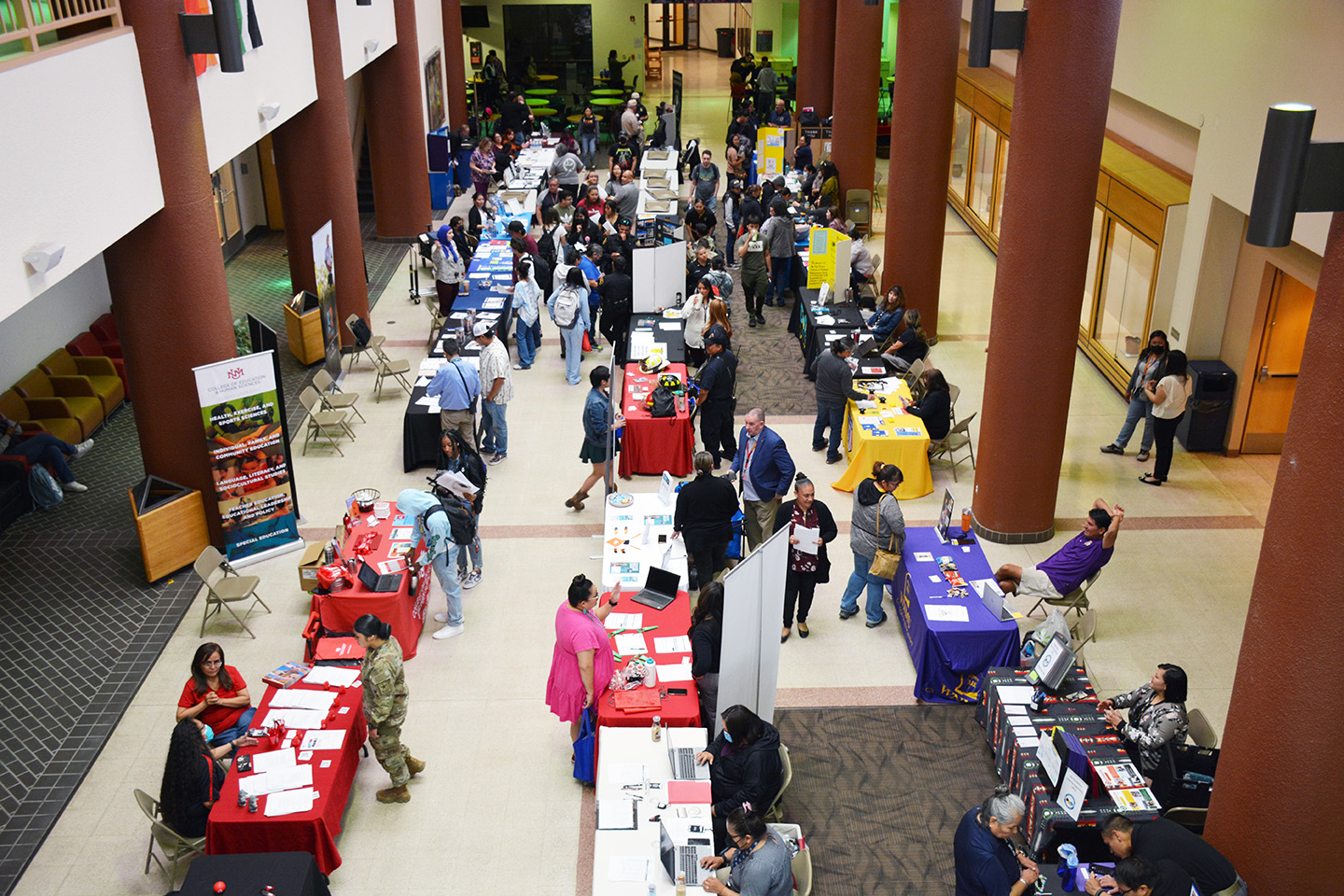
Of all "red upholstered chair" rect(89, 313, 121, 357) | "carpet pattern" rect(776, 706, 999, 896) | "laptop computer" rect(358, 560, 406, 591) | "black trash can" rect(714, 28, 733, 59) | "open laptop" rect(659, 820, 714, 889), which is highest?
"black trash can" rect(714, 28, 733, 59)

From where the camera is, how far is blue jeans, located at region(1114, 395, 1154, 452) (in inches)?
484

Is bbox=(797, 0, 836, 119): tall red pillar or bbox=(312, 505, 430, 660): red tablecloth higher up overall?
bbox=(797, 0, 836, 119): tall red pillar

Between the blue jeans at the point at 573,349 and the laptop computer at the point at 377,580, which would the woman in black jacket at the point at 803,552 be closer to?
the laptop computer at the point at 377,580

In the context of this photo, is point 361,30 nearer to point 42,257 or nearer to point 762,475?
point 42,257

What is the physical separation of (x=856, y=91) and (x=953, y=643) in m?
14.3

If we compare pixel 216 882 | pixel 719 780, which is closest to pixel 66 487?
pixel 216 882

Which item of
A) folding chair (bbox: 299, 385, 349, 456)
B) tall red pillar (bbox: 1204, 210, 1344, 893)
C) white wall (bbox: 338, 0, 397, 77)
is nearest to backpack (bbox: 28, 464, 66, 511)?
folding chair (bbox: 299, 385, 349, 456)

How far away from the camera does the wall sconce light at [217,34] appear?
30.7 feet

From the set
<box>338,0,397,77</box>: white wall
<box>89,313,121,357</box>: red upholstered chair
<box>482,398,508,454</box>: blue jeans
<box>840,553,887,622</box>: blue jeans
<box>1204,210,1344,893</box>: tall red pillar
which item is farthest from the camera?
<box>338,0,397,77</box>: white wall

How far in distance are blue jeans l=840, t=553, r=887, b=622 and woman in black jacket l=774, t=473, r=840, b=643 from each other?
0.35 m

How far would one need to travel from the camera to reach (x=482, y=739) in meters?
8.56

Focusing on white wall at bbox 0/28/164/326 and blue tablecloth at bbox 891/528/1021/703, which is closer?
white wall at bbox 0/28/164/326

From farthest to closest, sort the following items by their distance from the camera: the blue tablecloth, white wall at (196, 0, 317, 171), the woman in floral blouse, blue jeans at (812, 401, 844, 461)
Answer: blue jeans at (812, 401, 844, 461) < white wall at (196, 0, 317, 171) < the blue tablecloth < the woman in floral blouse

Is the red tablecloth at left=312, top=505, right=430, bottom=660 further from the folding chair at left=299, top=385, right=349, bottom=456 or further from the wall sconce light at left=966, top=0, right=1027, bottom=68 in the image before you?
the wall sconce light at left=966, top=0, right=1027, bottom=68
